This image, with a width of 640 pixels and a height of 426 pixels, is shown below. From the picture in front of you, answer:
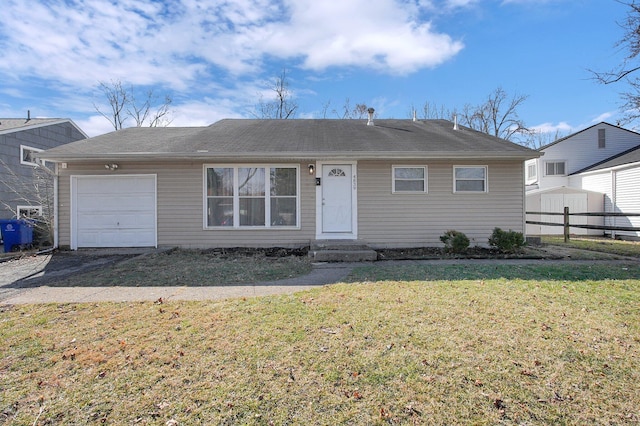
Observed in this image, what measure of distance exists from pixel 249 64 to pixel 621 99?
56.5ft

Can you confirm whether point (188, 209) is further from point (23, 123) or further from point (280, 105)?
point (280, 105)

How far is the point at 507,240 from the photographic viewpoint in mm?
8367

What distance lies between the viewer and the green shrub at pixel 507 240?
8.38 metres

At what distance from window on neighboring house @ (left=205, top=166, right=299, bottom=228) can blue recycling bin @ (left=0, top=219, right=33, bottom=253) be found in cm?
629

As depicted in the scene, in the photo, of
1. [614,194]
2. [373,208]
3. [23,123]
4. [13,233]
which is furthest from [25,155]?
[614,194]

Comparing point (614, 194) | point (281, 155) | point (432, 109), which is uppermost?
point (432, 109)

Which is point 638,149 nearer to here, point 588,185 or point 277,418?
point 588,185

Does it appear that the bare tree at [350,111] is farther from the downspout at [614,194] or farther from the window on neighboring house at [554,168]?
the downspout at [614,194]

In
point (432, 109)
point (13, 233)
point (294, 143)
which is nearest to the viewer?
point (294, 143)

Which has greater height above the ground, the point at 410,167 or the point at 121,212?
the point at 410,167

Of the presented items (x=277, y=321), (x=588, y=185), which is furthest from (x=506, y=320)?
(x=588, y=185)

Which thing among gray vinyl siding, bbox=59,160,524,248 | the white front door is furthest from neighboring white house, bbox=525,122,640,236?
the white front door

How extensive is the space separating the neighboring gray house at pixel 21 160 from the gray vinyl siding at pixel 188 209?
6307 mm

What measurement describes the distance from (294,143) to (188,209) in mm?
3573
